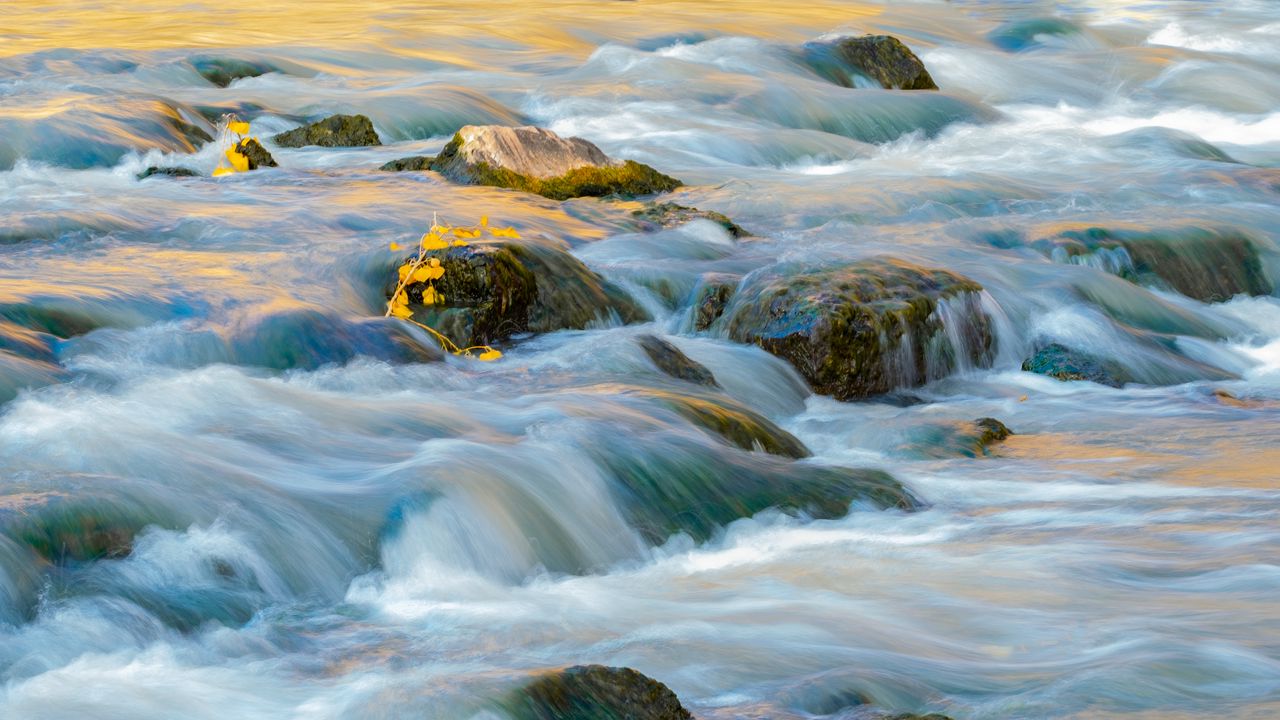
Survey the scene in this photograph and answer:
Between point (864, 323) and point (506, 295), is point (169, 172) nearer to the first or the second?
point (506, 295)

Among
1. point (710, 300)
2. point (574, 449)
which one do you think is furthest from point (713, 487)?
point (710, 300)

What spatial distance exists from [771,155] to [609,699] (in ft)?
28.7

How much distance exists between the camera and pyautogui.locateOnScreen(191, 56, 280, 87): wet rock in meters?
13.2

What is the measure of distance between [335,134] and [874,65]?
5.63 metres

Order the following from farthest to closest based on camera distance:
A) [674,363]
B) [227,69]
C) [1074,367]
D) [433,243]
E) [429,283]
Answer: [227,69] < [1074,367] < [429,283] < [433,243] < [674,363]

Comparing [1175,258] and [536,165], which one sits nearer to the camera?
[1175,258]

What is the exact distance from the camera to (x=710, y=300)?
7508mm

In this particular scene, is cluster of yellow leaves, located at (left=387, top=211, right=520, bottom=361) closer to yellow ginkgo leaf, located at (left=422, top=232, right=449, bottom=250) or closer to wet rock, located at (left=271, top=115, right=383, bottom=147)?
yellow ginkgo leaf, located at (left=422, top=232, right=449, bottom=250)

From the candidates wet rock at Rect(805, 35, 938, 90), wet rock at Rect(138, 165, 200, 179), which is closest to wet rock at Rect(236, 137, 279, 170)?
wet rock at Rect(138, 165, 200, 179)

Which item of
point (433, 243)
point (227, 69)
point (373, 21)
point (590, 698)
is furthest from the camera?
point (373, 21)

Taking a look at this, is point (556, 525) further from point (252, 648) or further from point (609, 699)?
point (609, 699)

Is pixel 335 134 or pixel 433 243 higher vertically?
pixel 433 243

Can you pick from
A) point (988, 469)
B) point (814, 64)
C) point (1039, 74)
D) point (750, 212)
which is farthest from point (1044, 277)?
point (1039, 74)

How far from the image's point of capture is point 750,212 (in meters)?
9.62
